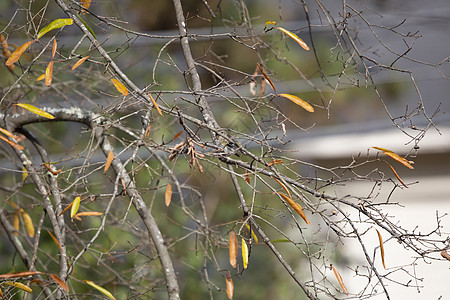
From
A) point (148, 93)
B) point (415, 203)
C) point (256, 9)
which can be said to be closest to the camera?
point (148, 93)

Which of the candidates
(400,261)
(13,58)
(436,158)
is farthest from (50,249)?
(436,158)

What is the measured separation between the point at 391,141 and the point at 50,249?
4.01 metres

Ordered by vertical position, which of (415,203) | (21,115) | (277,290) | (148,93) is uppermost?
(415,203)

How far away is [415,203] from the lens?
268 inches

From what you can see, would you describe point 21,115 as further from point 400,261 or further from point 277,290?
point 400,261

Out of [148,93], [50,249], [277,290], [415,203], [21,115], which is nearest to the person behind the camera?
[148,93]

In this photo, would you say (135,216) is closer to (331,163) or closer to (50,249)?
(50,249)

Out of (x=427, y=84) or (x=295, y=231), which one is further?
(x=427, y=84)

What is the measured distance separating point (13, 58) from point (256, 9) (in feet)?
15.5

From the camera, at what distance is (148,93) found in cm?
182

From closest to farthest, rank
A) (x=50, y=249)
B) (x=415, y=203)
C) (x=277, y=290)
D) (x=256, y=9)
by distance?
1. (x=50, y=249)
2. (x=277, y=290)
3. (x=256, y=9)
4. (x=415, y=203)

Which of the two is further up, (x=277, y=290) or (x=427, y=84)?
(x=427, y=84)

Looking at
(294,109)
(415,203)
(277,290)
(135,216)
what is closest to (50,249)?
(135,216)

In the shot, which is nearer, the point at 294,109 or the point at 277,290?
the point at 277,290
